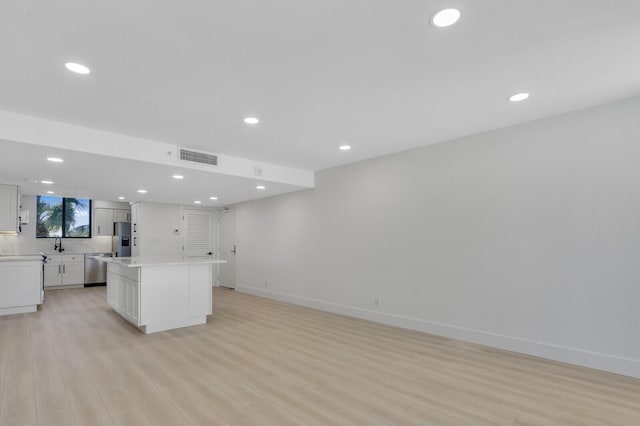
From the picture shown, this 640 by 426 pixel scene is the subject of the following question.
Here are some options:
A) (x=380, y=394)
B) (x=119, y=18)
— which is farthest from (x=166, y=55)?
(x=380, y=394)

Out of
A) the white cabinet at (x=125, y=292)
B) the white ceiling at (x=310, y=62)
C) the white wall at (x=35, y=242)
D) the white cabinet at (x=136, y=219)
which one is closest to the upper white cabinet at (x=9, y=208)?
the white wall at (x=35, y=242)

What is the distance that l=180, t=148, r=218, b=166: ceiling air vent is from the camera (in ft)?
14.4

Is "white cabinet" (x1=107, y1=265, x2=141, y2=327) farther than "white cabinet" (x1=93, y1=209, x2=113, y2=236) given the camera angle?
No

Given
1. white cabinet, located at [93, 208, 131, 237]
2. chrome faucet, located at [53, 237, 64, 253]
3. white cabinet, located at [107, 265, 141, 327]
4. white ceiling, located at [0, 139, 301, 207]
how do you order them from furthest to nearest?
1. white cabinet, located at [93, 208, 131, 237]
2. chrome faucet, located at [53, 237, 64, 253]
3. white cabinet, located at [107, 265, 141, 327]
4. white ceiling, located at [0, 139, 301, 207]

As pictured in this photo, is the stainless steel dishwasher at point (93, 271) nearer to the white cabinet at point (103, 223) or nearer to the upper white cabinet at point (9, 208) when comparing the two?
the white cabinet at point (103, 223)

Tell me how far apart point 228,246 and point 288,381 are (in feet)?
20.9

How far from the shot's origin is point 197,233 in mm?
8930

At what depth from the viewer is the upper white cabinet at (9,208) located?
19.4ft

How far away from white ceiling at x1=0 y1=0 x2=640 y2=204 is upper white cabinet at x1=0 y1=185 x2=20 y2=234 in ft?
13.2

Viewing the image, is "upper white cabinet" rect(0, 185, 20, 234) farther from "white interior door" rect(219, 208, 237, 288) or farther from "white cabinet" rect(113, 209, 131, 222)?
"white interior door" rect(219, 208, 237, 288)

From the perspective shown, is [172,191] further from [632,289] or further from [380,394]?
[632,289]

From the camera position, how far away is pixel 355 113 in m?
3.32

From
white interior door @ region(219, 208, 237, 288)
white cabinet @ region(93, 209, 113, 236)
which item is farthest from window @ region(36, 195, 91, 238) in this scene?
white interior door @ region(219, 208, 237, 288)

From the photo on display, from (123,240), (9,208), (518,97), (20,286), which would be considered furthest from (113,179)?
(518,97)
